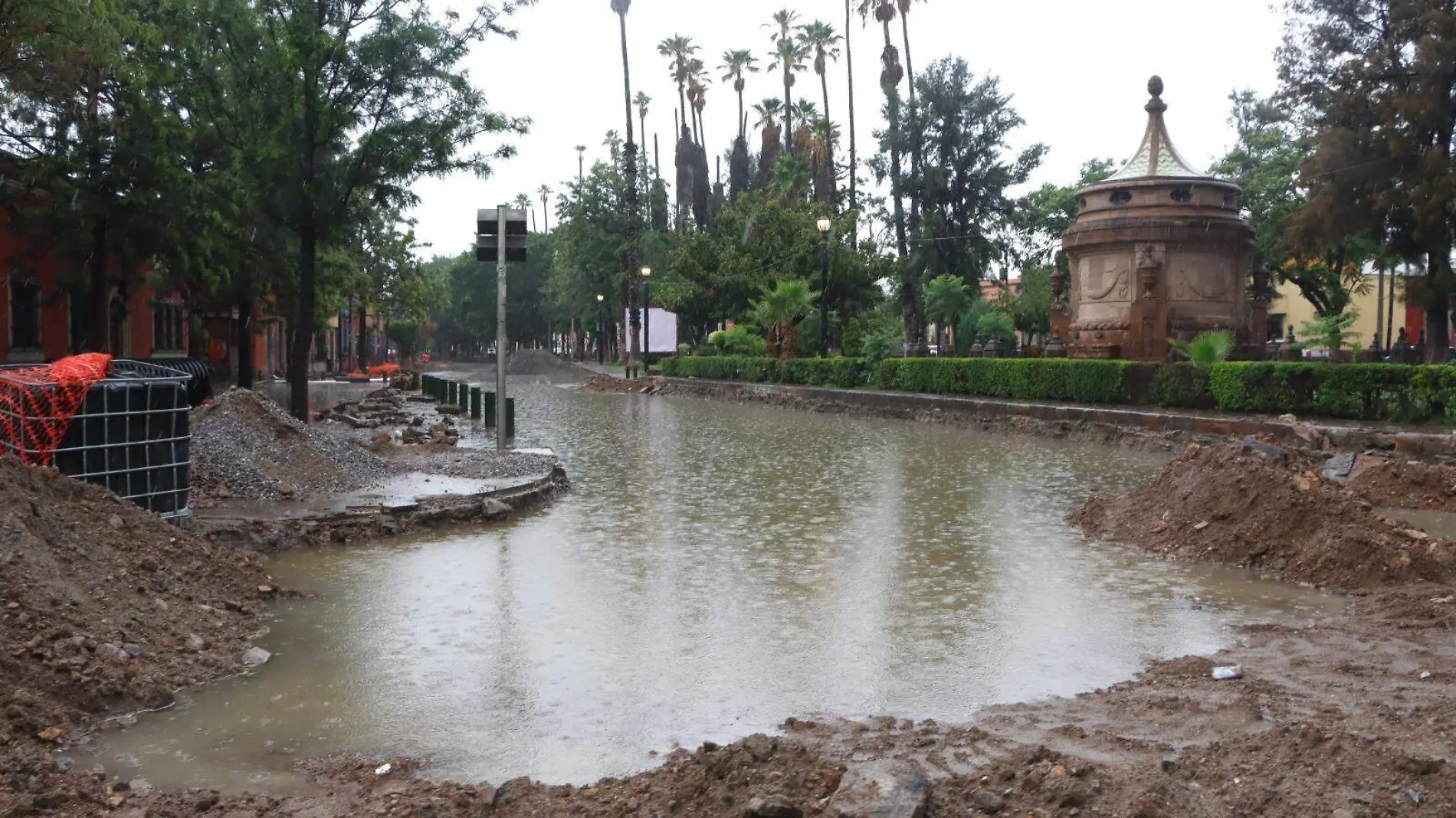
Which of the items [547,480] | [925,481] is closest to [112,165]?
[547,480]

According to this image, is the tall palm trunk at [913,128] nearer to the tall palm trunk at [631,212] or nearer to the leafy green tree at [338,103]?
the tall palm trunk at [631,212]

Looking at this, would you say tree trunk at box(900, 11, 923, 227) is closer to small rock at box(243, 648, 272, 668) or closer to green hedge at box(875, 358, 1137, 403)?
green hedge at box(875, 358, 1137, 403)

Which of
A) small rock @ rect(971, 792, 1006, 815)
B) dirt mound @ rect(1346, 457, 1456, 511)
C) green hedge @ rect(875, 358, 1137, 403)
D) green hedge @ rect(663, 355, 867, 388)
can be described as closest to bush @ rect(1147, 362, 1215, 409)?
green hedge @ rect(875, 358, 1137, 403)

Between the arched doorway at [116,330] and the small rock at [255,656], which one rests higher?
the arched doorway at [116,330]

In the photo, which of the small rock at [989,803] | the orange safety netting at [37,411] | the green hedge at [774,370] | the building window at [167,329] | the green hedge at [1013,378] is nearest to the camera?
the small rock at [989,803]

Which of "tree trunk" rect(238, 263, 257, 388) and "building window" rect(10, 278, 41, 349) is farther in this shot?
"building window" rect(10, 278, 41, 349)

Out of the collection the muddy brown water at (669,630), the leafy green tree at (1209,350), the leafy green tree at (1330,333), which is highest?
the leafy green tree at (1330,333)

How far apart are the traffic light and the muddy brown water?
367 centimetres

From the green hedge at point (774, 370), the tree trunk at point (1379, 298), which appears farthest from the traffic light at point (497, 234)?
the tree trunk at point (1379, 298)

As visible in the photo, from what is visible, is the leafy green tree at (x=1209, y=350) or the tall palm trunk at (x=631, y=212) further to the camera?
the tall palm trunk at (x=631, y=212)

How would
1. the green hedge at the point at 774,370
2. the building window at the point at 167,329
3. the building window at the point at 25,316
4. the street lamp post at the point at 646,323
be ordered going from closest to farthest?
1. the building window at the point at 25,316
2. the green hedge at the point at 774,370
3. the building window at the point at 167,329
4. the street lamp post at the point at 646,323

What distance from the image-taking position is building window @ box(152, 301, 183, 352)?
38000 millimetres

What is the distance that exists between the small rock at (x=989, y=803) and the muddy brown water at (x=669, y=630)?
128 cm

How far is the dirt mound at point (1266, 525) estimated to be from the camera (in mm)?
7723
